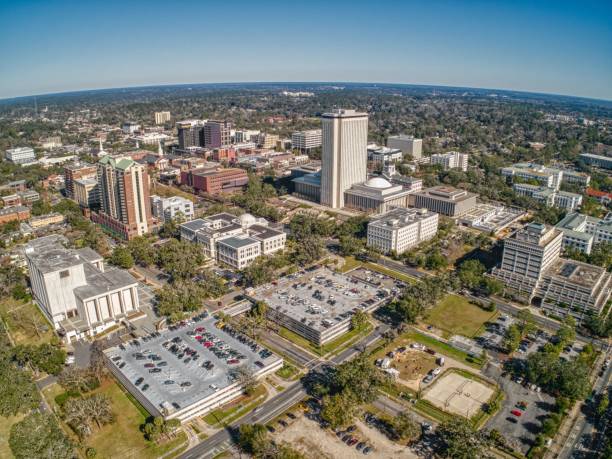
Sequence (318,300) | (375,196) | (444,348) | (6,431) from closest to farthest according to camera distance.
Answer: (6,431) < (444,348) < (318,300) < (375,196)

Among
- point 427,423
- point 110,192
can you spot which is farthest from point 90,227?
point 427,423

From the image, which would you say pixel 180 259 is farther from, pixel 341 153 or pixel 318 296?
pixel 341 153

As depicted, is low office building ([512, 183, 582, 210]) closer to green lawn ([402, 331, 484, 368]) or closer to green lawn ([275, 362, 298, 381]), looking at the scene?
green lawn ([402, 331, 484, 368])

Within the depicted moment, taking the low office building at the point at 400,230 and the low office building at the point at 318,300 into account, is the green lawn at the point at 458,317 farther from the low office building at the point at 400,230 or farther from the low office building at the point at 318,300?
the low office building at the point at 400,230

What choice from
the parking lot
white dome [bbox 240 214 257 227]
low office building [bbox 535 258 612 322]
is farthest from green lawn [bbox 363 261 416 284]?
the parking lot

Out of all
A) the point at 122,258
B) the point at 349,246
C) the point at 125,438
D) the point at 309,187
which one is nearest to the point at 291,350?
Answer: the point at 125,438
